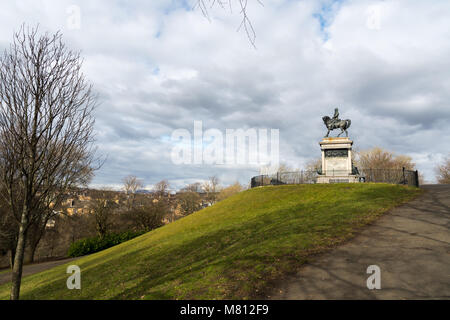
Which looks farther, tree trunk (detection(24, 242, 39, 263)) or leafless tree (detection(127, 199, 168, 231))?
leafless tree (detection(127, 199, 168, 231))

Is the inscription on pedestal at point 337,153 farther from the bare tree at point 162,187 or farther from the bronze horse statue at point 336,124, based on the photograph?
the bare tree at point 162,187

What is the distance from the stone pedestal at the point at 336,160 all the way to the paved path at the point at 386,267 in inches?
549

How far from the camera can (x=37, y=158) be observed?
700 centimetres

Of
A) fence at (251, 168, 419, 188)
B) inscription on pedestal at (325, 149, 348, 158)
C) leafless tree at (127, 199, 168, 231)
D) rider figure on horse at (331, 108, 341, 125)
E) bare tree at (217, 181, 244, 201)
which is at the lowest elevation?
leafless tree at (127, 199, 168, 231)

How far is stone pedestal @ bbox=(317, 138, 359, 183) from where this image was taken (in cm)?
2444

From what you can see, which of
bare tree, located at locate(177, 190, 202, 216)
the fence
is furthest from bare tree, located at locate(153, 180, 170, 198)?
the fence

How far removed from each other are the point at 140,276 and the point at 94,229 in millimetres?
35357

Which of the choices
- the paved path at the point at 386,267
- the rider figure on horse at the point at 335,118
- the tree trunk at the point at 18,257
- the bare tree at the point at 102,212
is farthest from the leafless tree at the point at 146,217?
the paved path at the point at 386,267

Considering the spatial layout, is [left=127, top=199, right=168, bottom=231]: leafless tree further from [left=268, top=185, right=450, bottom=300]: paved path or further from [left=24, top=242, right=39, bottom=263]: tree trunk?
[left=268, top=185, right=450, bottom=300]: paved path

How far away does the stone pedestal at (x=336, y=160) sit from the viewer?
2444cm

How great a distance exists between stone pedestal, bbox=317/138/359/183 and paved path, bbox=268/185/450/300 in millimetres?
13941
